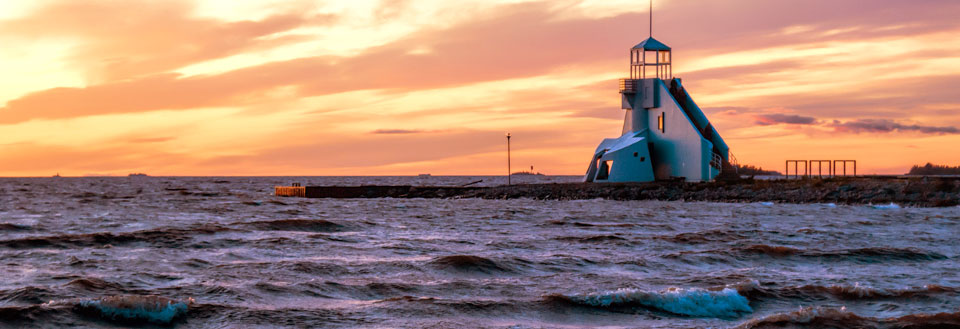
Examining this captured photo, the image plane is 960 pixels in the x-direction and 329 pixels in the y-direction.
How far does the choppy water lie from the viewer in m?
11.3

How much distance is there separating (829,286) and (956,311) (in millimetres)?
2401

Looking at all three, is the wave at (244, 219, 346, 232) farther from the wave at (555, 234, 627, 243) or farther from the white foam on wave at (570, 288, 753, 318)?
the white foam on wave at (570, 288, 753, 318)

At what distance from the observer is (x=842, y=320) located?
35.0 feet

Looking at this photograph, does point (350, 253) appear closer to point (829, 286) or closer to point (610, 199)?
point (829, 286)

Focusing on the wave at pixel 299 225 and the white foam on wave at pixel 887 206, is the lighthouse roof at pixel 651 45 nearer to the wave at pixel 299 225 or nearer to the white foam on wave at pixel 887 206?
the white foam on wave at pixel 887 206

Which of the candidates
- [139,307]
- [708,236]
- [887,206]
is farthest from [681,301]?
[887,206]

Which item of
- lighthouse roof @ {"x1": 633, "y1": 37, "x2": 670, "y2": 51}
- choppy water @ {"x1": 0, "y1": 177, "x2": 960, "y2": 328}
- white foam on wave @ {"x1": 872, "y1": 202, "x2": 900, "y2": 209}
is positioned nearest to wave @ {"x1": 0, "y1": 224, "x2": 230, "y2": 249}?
choppy water @ {"x1": 0, "y1": 177, "x2": 960, "y2": 328}

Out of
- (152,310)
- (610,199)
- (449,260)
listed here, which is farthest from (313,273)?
(610,199)

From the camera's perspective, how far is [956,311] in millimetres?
11039

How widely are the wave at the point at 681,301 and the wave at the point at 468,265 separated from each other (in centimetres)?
336

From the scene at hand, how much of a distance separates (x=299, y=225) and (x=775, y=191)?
2676cm

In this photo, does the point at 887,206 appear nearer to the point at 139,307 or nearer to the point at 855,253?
the point at 855,253

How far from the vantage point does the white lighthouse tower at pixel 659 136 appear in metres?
48.2

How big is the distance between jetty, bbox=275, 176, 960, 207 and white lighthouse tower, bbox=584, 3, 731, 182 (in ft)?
5.10
